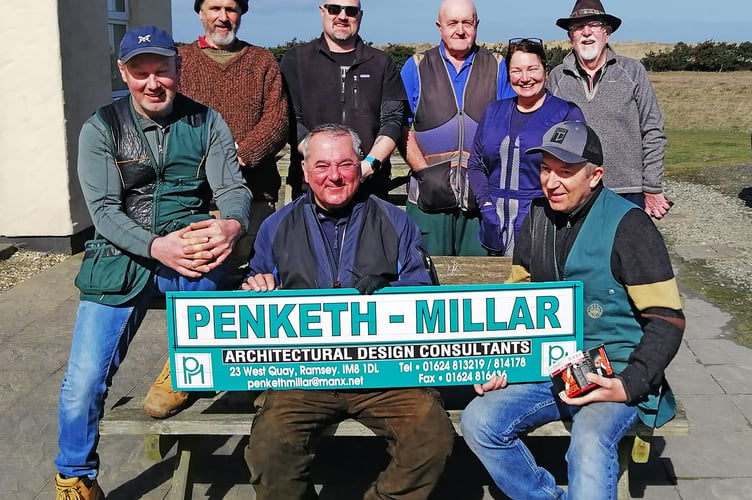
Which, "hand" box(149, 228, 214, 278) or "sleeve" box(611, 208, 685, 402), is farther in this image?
"hand" box(149, 228, 214, 278)

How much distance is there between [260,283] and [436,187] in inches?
69.0

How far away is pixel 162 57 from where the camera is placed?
3301 millimetres

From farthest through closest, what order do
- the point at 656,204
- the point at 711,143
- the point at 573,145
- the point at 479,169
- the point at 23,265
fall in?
1. the point at 711,143
2. the point at 23,265
3. the point at 656,204
4. the point at 479,169
5. the point at 573,145

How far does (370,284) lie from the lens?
3.10 metres

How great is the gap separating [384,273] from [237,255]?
1253 millimetres

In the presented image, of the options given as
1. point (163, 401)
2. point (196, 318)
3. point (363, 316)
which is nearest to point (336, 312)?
point (363, 316)

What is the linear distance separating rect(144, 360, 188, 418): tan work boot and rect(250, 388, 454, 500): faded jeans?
1.20 ft

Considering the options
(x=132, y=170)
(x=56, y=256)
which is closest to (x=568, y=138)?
(x=132, y=170)

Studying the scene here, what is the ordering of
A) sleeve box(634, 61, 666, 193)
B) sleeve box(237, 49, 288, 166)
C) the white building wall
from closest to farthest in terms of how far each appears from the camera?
sleeve box(237, 49, 288, 166), sleeve box(634, 61, 666, 193), the white building wall

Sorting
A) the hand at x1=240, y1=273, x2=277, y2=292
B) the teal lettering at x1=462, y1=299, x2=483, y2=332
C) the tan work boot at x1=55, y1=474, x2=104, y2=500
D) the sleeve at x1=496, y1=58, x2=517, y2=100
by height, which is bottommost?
the tan work boot at x1=55, y1=474, x2=104, y2=500

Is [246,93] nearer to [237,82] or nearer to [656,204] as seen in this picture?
[237,82]

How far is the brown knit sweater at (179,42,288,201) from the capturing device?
4.39 meters

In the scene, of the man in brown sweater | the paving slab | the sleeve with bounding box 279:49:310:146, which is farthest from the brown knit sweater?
the paving slab

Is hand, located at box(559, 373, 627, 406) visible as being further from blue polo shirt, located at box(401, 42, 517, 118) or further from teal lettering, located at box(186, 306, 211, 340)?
blue polo shirt, located at box(401, 42, 517, 118)
